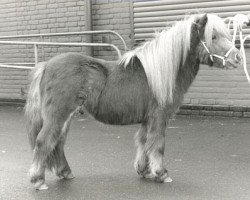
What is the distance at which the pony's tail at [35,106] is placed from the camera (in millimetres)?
6102

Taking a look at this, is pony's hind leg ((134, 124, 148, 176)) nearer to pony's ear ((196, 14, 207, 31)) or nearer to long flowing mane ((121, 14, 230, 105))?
long flowing mane ((121, 14, 230, 105))

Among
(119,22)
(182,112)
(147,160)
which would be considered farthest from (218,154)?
(119,22)

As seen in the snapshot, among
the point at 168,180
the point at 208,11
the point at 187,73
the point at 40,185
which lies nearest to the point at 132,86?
the point at 187,73

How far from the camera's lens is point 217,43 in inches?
230

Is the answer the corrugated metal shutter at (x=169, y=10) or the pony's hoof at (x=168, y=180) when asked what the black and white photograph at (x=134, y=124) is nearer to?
the pony's hoof at (x=168, y=180)

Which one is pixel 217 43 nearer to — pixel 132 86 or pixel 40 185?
pixel 132 86

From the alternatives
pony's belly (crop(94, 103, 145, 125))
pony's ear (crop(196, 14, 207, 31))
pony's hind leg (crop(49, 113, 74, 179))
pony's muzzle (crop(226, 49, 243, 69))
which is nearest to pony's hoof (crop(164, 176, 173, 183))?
pony's belly (crop(94, 103, 145, 125))

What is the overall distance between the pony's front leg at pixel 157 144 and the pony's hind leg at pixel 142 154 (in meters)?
0.19

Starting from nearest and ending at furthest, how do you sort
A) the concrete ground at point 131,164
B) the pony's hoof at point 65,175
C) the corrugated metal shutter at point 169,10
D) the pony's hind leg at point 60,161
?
the concrete ground at point 131,164, the pony's hind leg at point 60,161, the pony's hoof at point 65,175, the corrugated metal shutter at point 169,10

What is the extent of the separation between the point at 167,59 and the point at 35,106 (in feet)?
5.21

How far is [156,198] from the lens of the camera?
5.55 m

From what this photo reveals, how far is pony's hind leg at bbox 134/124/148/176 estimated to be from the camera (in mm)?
6289

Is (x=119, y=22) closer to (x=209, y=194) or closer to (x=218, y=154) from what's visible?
(x=218, y=154)

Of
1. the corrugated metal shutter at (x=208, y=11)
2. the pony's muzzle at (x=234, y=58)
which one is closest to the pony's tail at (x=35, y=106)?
the pony's muzzle at (x=234, y=58)
